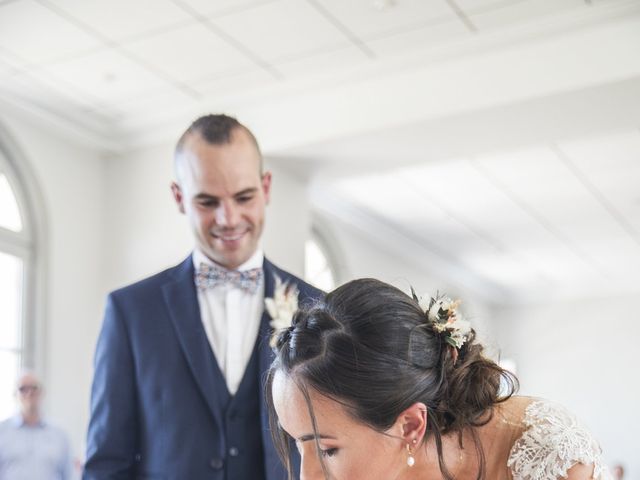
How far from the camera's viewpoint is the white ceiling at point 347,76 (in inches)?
194

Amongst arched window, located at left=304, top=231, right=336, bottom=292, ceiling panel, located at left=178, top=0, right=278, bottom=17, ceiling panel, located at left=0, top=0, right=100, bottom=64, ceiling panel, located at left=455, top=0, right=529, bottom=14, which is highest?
ceiling panel, located at left=0, top=0, right=100, bottom=64

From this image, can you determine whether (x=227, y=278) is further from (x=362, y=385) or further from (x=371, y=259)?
(x=371, y=259)

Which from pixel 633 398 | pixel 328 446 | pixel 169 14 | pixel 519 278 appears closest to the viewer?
pixel 328 446

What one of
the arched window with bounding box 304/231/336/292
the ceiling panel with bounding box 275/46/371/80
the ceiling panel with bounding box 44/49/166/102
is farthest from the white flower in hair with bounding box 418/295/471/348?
the arched window with bounding box 304/231/336/292

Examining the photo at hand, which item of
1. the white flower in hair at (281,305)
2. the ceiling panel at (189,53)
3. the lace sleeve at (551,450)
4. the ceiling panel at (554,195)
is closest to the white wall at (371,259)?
the ceiling panel at (554,195)

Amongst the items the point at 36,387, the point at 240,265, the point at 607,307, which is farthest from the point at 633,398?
the point at 240,265

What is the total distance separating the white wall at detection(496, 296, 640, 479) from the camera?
43.1 feet

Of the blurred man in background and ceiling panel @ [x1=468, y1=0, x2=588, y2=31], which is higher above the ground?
ceiling panel @ [x1=468, y1=0, x2=588, y2=31]

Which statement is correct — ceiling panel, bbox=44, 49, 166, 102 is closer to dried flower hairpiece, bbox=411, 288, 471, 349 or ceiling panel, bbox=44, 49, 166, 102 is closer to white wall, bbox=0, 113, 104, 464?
white wall, bbox=0, 113, 104, 464

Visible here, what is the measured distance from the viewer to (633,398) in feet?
43.0

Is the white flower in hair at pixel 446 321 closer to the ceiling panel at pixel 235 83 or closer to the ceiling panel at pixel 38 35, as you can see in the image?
A: the ceiling panel at pixel 38 35

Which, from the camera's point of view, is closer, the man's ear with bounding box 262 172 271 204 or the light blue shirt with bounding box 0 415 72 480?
the man's ear with bounding box 262 172 271 204

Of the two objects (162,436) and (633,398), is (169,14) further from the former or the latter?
(633,398)

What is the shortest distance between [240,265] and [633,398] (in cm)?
1183
